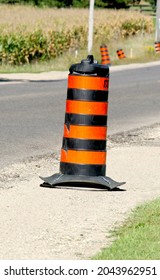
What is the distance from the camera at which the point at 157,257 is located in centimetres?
777

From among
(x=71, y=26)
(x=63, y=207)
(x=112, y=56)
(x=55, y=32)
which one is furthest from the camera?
(x=112, y=56)

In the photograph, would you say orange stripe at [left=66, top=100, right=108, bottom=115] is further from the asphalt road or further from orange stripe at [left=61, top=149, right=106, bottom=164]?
the asphalt road

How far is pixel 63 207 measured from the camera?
10234 millimetres

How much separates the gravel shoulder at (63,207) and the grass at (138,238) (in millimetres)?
135

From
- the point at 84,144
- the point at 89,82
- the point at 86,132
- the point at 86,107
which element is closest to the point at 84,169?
the point at 84,144

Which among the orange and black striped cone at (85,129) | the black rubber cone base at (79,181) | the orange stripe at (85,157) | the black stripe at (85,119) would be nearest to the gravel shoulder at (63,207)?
the black rubber cone base at (79,181)

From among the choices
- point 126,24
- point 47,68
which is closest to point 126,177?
point 47,68

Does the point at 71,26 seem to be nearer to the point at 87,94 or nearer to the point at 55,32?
the point at 55,32

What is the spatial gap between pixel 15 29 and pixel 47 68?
3.94 metres

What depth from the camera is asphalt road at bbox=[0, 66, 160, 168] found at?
15578mm

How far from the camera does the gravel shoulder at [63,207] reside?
850 centimetres

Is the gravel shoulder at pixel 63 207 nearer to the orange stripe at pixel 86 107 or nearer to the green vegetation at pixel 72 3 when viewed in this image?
the orange stripe at pixel 86 107

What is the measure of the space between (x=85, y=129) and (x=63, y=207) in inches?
64.5
